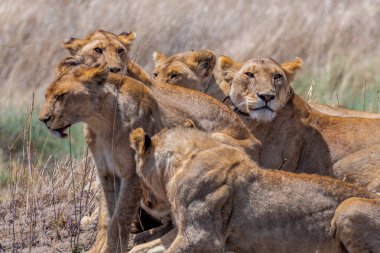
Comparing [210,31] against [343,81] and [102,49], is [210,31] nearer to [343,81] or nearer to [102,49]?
[343,81]

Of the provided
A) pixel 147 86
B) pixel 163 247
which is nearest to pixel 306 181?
pixel 163 247

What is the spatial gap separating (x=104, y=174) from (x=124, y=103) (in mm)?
575

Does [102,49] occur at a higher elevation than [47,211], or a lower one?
higher

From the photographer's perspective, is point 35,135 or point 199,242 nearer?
point 199,242

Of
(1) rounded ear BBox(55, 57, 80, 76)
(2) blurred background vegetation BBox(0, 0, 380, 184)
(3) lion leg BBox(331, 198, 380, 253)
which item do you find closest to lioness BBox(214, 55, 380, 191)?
(1) rounded ear BBox(55, 57, 80, 76)

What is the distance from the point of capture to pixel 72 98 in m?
10.3

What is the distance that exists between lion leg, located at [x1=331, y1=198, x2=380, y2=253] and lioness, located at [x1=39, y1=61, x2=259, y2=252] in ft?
5.44

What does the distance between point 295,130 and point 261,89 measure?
646 millimetres

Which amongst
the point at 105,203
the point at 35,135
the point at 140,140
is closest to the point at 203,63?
the point at 105,203

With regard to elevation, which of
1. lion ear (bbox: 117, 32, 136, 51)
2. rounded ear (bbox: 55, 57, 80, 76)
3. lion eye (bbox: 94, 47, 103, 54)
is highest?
lion ear (bbox: 117, 32, 136, 51)

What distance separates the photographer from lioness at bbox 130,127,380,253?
9.44 meters

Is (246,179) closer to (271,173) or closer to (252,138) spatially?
(271,173)

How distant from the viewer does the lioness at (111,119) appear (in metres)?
10.3

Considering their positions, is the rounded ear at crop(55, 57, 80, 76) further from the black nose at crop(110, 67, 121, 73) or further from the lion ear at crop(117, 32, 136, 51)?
the lion ear at crop(117, 32, 136, 51)
